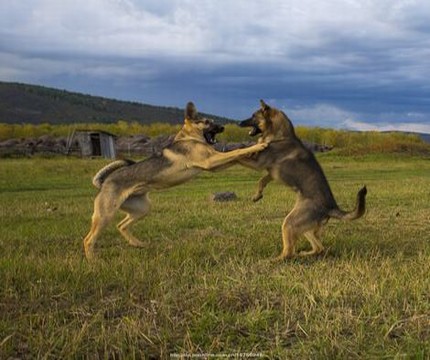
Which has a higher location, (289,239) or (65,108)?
(65,108)

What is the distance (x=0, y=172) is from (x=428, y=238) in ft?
98.1

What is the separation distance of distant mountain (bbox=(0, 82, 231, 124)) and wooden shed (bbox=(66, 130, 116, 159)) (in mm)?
69571

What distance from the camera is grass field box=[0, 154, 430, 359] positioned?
4.81 m

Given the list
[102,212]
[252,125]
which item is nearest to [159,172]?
[102,212]

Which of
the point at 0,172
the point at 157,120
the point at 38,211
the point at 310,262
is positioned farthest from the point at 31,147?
the point at 157,120

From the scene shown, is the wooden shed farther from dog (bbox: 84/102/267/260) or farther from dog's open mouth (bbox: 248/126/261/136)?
dog (bbox: 84/102/267/260)

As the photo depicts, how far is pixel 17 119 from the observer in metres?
130

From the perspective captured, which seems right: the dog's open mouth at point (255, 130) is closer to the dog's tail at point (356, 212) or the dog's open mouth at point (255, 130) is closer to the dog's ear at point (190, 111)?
the dog's ear at point (190, 111)

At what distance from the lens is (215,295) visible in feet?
19.6

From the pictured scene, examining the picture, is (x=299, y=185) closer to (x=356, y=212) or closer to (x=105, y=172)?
(x=356, y=212)

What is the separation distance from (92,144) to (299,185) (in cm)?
5536

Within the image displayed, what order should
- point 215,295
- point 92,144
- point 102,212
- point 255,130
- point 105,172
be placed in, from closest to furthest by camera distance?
point 215,295
point 102,212
point 105,172
point 255,130
point 92,144

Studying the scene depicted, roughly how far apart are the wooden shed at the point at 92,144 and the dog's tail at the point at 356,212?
53.8m

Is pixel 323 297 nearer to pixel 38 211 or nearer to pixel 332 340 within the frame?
pixel 332 340
